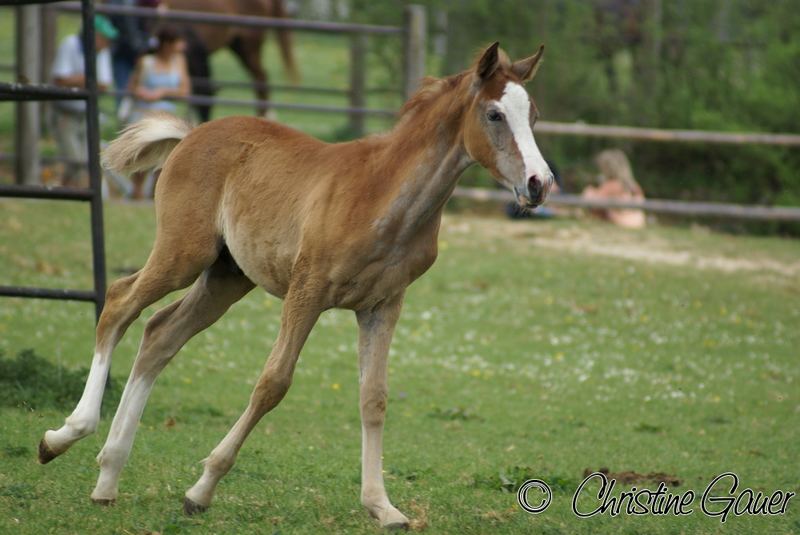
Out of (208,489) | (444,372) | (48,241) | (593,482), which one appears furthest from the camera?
(48,241)

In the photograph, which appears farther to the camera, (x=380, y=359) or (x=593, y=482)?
(x=593, y=482)

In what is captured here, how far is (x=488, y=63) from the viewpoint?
17.8ft

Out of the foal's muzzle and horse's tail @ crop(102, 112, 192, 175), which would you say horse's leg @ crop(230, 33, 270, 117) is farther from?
the foal's muzzle

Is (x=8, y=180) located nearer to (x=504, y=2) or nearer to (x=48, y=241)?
(x=48, y=241)

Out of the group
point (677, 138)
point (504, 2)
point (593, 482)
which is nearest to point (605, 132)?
point (677, 138)

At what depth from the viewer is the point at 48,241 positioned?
13.5 metres

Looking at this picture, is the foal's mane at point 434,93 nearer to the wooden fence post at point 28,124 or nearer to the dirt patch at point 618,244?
the wooden fence post at point 28,124

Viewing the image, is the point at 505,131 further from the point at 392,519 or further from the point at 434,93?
the point at 392,519

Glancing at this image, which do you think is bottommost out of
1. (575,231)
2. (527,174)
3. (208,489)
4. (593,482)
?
(575,231)

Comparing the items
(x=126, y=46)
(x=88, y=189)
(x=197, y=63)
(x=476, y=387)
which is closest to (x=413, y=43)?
(x=126, y=46)

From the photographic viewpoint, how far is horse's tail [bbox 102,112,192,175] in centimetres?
662

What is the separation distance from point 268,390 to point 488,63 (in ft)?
5.94

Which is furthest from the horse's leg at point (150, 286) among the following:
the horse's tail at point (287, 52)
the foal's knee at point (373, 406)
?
the horse's tail at point (287, 52)

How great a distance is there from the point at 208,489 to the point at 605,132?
450 inches
